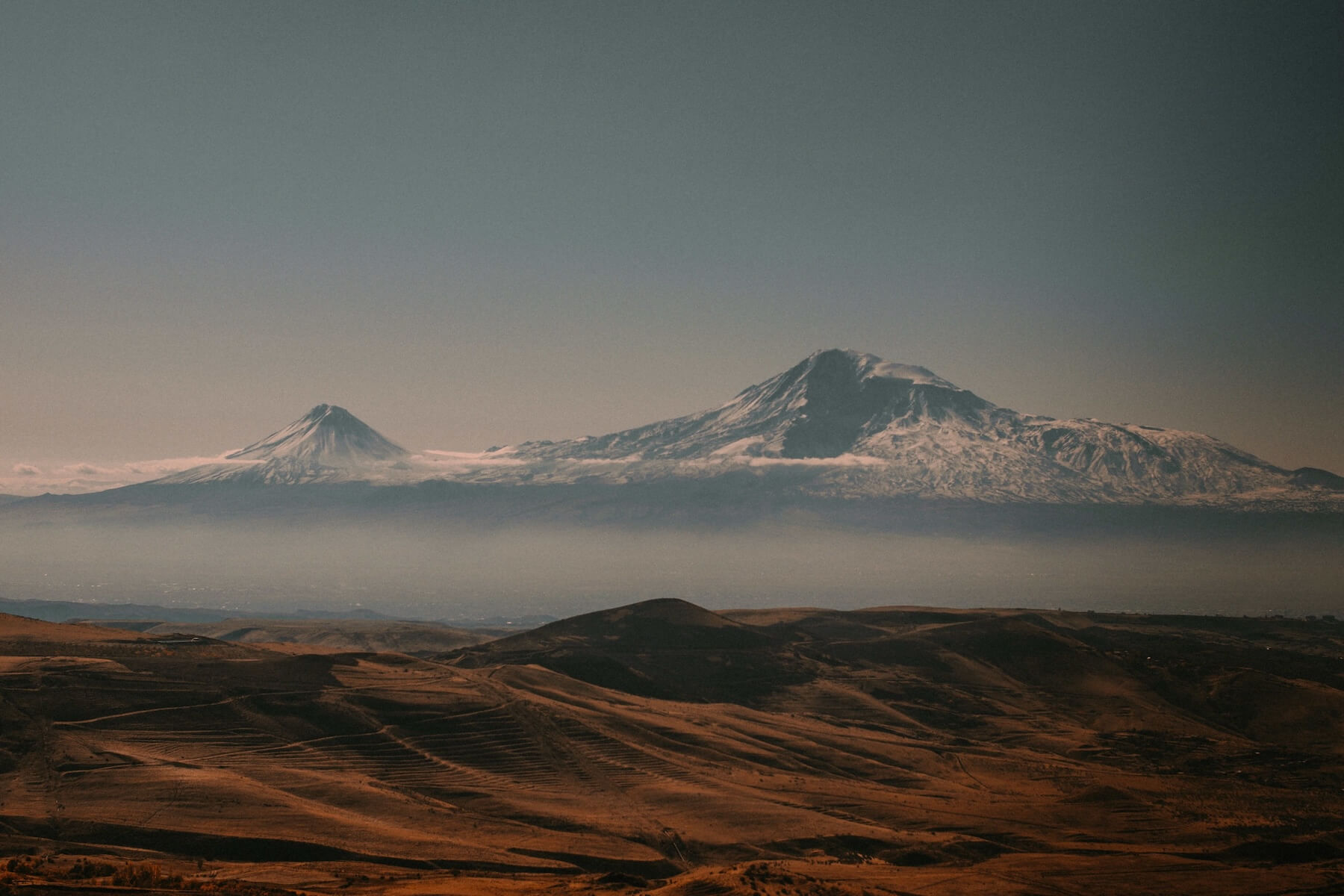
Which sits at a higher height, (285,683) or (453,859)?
(285,683)

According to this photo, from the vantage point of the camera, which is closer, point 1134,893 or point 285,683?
point 1134,893

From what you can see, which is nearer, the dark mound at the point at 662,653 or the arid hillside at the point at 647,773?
the arid hillside at the point at 647,773

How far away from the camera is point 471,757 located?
83.9 meters

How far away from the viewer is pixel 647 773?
278ft

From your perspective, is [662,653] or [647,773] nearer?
[647,773]

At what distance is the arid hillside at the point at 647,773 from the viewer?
62.1m

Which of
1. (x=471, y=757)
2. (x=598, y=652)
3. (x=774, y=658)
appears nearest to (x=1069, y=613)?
(x=774, y=658)

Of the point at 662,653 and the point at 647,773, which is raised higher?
the point at 662,653

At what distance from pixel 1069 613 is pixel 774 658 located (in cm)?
7961

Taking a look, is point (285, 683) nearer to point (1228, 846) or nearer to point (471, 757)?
point (471, 757)

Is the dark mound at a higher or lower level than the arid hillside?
higher

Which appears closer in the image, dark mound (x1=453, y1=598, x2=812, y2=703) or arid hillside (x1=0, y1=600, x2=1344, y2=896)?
arid hillside (x1=0, y1=600, x2=1344, y2=896)

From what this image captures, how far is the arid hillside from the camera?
2443 inches

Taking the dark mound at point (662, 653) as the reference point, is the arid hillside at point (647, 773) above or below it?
below
